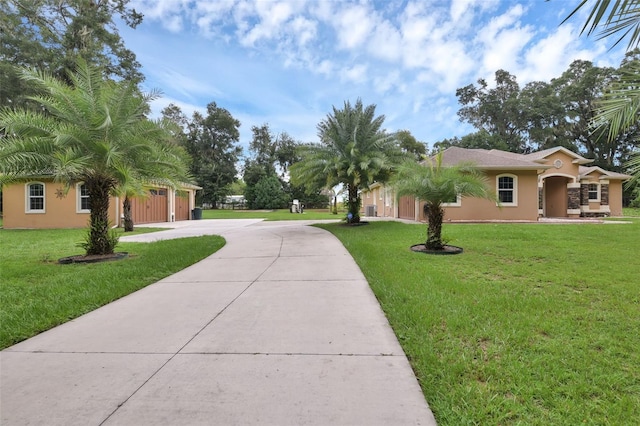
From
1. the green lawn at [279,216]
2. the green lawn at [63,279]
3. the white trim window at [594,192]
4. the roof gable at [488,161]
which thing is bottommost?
the green lawn at [63,279]

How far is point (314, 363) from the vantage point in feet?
9.24

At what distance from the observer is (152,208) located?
21.6 m

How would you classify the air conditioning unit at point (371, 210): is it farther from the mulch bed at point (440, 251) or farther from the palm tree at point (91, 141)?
the palm tree at point (91, 141)

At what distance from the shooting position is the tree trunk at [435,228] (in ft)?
27.7

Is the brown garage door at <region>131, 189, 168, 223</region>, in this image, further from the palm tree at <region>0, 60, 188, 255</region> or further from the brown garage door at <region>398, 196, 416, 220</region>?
the brown garage door at <region>398, 196, 416, 220</region>

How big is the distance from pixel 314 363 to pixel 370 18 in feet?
44.0

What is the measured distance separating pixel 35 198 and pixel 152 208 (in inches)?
234

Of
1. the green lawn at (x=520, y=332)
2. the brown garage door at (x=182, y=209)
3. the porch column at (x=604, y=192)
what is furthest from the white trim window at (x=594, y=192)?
the brown garage door at (x=182, y=209)

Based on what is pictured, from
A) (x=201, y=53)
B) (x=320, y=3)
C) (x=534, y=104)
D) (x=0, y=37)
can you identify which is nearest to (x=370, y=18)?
(x=320, y=3)

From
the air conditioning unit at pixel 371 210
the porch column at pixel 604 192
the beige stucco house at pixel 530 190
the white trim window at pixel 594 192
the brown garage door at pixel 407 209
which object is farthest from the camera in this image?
the air conditioning unit at pixel 371 210

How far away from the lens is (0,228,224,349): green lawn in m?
4.02

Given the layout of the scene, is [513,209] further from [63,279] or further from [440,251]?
[63,279]

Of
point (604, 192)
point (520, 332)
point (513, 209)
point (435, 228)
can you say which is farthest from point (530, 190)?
point (520, 332)

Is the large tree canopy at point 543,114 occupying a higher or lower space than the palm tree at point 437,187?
higher
